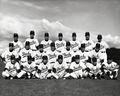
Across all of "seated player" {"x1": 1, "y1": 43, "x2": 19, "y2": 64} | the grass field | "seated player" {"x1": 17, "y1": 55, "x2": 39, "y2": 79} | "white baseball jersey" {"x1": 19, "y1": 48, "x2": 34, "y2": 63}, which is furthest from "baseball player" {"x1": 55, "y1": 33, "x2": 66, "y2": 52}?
the grass field

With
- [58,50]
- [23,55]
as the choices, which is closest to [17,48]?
[23,55]

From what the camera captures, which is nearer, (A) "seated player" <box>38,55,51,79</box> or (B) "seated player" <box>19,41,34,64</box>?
(A) "seated player" <box>38,55,51,79</box>

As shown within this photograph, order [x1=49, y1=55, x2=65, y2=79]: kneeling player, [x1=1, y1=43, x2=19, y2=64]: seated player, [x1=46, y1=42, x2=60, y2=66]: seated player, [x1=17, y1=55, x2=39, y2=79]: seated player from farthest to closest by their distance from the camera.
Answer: [x1=46, y1=42, x2=60, y2=66]: seated player < [x1=1, y1=43, x2=19, y2=64]: seated player < [x1=49, y1=55, x2=65, y2=79]: kneeling player < [x1=17, y1=55, x2=39, y2=79]: seated player

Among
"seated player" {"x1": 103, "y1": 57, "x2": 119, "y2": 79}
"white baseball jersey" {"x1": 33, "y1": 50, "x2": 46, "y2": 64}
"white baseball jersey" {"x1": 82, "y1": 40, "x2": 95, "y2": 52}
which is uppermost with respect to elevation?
"white baseball jersey" {"x1": 82, "y1": 40, "x2": 95, "y2": 52}

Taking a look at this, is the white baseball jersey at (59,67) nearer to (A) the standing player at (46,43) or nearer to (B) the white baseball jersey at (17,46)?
(A) the standing player at (46,43)

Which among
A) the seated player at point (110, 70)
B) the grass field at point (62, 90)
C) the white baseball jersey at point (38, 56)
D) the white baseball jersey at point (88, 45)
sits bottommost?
the grass field at point (62, 90)

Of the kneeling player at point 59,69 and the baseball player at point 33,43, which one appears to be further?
the baseball player at point 33,43

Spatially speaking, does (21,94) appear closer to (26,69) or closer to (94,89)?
(94,89)

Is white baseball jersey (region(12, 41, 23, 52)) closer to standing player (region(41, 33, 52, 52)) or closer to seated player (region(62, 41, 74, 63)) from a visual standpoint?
standing player (region(41, 33, 52, 52))

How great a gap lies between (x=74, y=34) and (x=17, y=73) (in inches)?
110

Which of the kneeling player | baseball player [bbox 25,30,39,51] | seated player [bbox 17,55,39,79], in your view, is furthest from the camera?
baseball player [bbox 25,30,39,51]

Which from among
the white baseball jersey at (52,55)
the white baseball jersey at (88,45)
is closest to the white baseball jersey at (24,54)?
the white baseball jersey at (52,55)

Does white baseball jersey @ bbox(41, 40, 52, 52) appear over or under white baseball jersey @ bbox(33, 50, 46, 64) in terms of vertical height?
over

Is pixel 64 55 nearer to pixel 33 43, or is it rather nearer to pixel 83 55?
pixel 83 55
